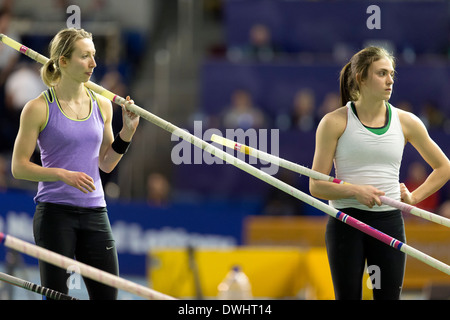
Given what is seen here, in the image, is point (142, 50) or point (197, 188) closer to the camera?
point (197, 188)

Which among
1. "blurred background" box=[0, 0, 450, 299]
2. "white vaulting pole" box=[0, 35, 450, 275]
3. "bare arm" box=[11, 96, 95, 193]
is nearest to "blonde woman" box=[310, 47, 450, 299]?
"white vaulting pole" box=[0, 35, 450, 275]

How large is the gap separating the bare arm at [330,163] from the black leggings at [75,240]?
4.12ft

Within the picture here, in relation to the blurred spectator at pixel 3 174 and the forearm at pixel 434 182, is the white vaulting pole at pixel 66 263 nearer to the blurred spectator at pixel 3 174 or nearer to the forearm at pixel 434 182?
the forearm at pixel 434 182

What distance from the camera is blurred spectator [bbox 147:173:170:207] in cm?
1166

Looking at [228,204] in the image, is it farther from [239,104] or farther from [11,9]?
[11,9]

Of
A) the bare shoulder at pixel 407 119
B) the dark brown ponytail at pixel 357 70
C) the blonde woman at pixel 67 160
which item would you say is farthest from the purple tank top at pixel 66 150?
the bare shoulder at pixel 407 119

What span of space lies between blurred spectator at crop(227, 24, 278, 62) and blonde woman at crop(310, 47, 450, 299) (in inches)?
346

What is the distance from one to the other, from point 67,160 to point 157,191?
7.20 meters

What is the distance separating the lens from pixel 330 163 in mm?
4688

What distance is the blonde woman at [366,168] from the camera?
180 inches

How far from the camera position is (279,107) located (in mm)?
12953

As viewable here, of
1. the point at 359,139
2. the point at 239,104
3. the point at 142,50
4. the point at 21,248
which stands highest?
the point at 142,50
